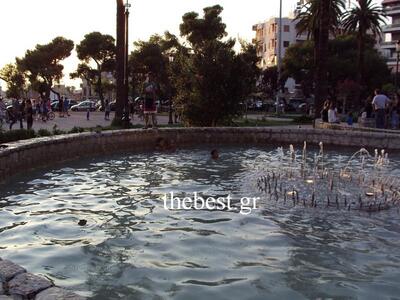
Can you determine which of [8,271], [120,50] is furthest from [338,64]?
[8,271]

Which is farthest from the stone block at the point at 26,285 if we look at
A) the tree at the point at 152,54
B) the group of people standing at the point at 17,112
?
the tree at the point at 152,54

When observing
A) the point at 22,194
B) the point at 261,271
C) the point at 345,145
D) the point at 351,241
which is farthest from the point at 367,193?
the point at 345,145

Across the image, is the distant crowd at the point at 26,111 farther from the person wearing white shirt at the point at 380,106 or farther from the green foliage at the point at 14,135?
the person wearing white shirt at the point at 380,106

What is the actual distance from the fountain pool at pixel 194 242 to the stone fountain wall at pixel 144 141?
0.74m

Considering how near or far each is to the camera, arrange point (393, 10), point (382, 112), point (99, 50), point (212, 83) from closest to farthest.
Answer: point (212, 83) < point (382, 112) < point (99, 50) < point (393, 10)

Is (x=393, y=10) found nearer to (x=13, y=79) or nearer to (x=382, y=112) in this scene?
(x=13, y=79)

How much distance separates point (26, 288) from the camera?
4.01 m

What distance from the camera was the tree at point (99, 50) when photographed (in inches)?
2287

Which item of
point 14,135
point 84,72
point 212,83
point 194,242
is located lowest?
point 194,242

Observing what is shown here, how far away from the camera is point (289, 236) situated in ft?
22.7

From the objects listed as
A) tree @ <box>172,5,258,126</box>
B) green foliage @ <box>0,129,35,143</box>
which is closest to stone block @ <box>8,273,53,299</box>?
green foliage @ <box>0,129,35,143</box>

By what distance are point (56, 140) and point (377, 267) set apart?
960 cm

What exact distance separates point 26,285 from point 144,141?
1356 centimetres

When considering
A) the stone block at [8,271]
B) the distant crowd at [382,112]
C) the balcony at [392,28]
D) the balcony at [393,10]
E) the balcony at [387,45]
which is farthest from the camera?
the balcony at [387,45]
